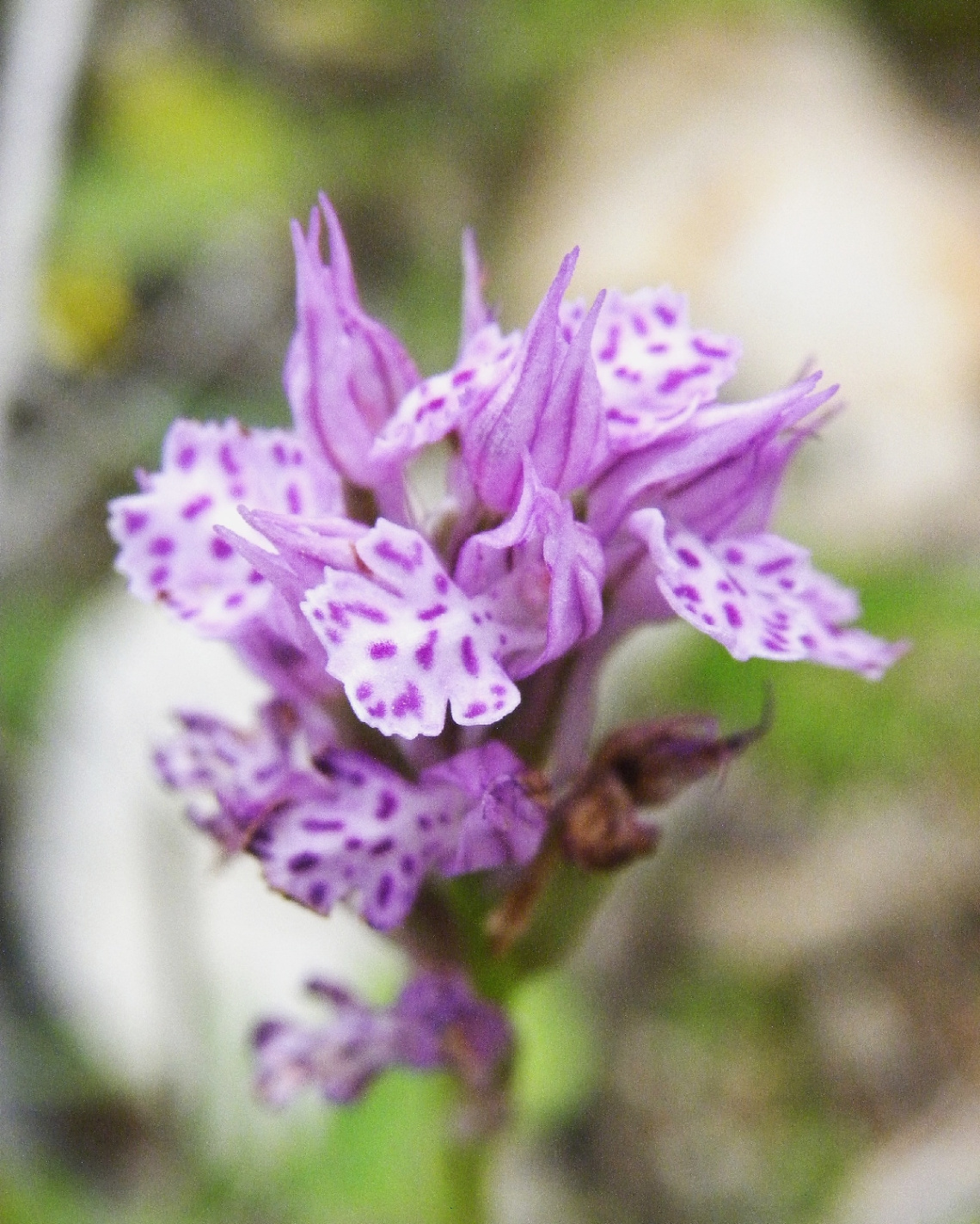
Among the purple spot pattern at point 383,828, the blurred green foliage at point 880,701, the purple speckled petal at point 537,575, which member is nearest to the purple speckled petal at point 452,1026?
the purple spot pattern at point 383,828

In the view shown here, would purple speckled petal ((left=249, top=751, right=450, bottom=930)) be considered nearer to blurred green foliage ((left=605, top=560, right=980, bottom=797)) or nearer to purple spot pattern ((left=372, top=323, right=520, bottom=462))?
purple spot pattern ((left=372, top=323, right=520, bottom=462))

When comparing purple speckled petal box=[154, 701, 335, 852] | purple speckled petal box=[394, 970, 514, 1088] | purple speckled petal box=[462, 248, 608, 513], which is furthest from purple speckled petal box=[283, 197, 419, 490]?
purple speckled petal box=[394, 970, 514, 1088]

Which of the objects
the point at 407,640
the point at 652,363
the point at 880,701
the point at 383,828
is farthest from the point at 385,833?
the point at 880,701

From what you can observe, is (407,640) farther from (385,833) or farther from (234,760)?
(234,760)

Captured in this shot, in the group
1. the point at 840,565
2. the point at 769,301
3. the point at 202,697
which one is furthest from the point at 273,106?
the point at 840,565

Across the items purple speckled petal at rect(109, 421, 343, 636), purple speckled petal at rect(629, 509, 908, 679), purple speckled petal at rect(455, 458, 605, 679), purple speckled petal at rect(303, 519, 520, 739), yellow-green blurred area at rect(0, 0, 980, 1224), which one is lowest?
yellow-green blurred area at rect(0, 0, 980, 1224)
